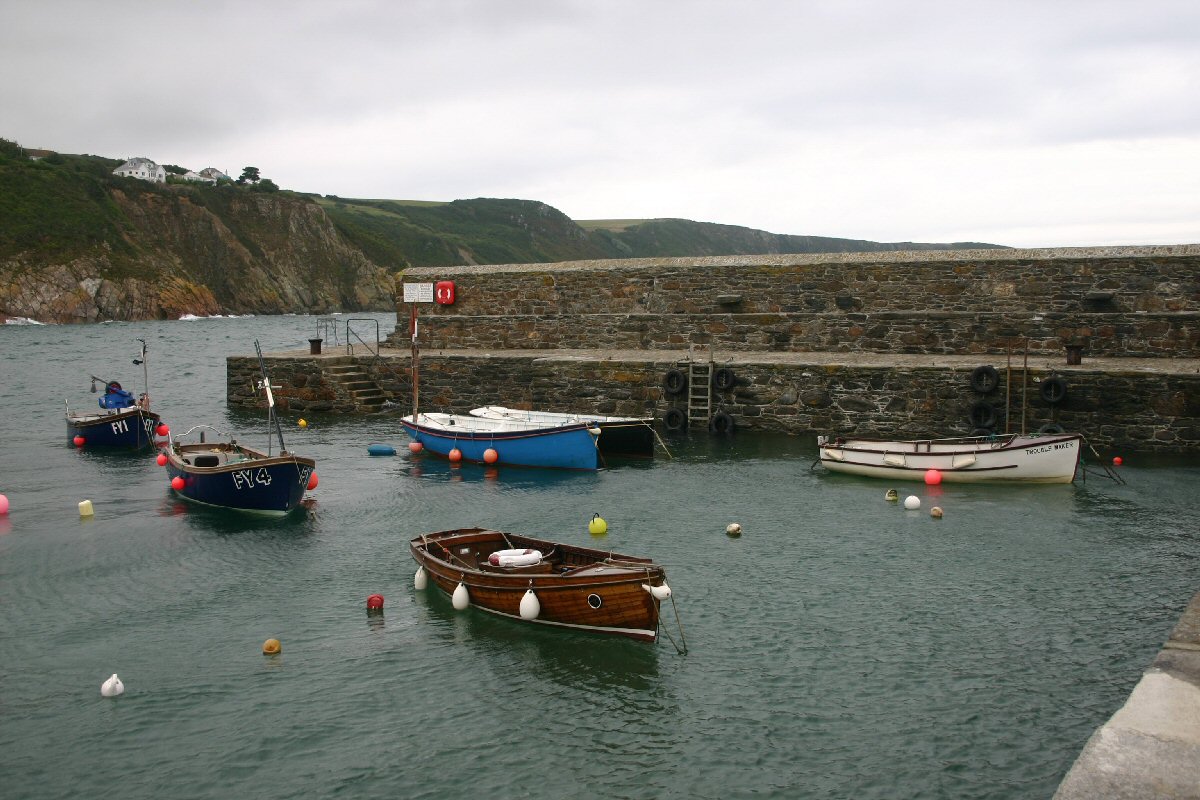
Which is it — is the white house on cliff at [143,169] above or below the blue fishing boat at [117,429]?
above

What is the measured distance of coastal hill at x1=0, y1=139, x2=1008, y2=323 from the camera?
290 feet

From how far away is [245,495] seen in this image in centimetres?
1730

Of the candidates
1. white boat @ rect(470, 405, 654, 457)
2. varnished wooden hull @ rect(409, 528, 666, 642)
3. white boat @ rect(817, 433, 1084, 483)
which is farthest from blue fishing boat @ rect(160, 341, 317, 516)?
white boat @ rect(817, 433, 1084, 483)

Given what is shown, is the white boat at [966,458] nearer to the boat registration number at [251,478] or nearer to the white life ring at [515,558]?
the white life ring at [515,558]

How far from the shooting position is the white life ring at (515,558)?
466 inches

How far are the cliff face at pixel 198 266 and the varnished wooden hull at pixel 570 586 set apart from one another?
283 ft

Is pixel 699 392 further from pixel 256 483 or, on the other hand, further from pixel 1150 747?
pixel 1150 747

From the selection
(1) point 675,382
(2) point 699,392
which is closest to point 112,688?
(1) point 675,382

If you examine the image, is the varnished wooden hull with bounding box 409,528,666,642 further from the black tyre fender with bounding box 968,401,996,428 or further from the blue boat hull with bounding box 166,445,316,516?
the black tyre fender with bounding box 968,401,996,428

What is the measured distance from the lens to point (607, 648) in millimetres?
10734

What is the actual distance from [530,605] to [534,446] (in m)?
10.2

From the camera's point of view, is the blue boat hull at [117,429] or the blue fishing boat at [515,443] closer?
the blue fishing boat at [515,443]

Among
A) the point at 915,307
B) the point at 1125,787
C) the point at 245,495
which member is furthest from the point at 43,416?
the point at 1125,787

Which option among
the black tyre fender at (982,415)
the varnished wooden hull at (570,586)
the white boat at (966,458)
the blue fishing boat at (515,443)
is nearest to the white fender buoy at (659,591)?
the varnished wooden hull at (570,586)
